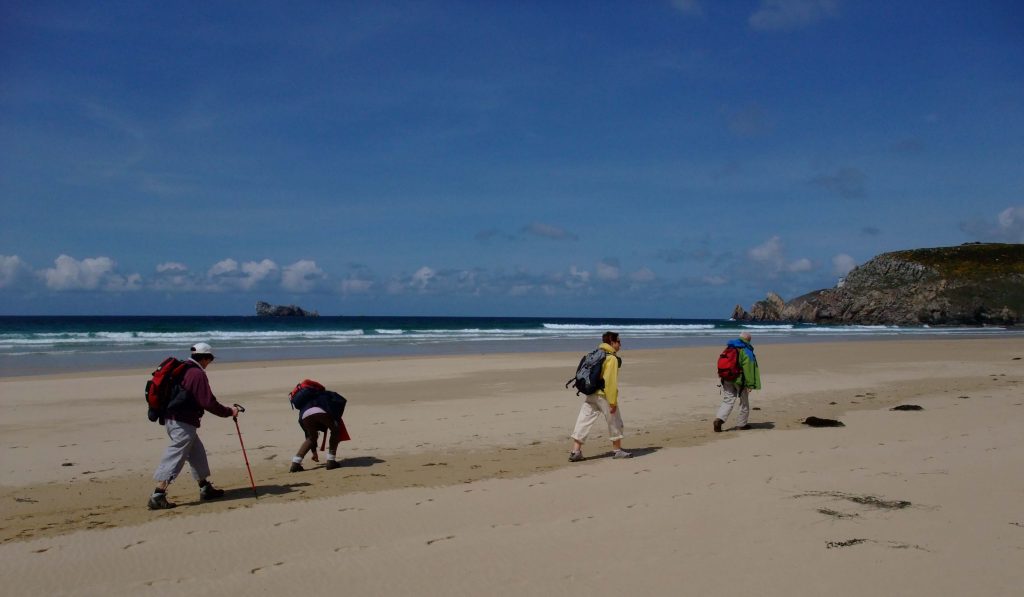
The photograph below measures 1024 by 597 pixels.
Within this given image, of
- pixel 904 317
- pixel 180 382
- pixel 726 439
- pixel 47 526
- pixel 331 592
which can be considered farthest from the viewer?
pixel 904 317

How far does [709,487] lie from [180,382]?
5.29 meters

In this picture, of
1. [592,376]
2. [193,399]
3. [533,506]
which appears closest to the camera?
[533,506]

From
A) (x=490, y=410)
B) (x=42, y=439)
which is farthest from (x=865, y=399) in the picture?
(x=42, y=439)

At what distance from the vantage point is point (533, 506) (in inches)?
231

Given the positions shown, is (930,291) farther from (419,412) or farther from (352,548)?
(352,548)

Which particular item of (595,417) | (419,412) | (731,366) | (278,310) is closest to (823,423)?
(731,366)

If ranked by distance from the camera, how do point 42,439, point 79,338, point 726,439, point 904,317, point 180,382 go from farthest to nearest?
point 904,317, point 79,338, point 42,439, point 726,439, point 180,382

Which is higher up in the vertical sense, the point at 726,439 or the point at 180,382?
the point at 180,382

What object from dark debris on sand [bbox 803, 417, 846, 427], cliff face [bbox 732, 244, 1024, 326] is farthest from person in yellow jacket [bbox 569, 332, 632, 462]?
cliff face [bbox 732, 244, 1024, 326]

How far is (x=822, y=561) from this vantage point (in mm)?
4203

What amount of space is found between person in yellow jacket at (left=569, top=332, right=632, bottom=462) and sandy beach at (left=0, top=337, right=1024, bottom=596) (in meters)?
0.33

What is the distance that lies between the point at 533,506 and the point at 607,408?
2585 millimetres

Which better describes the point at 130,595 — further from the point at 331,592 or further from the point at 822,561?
the point at 822,561

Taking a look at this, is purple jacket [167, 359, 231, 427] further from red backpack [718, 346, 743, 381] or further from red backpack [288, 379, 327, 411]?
red backpack [718, 346, 743, 381]
